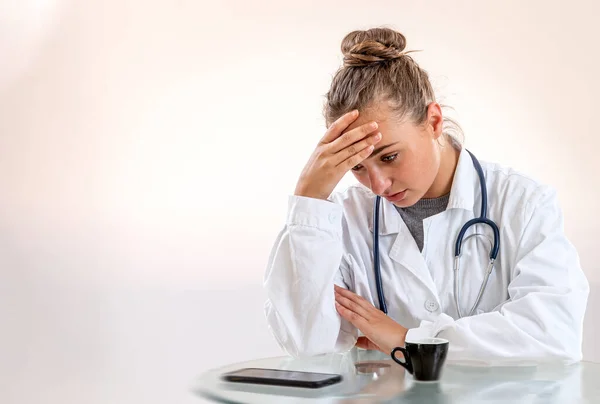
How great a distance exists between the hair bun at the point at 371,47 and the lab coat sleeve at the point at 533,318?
53 centimetres

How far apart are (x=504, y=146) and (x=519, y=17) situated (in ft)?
1.96

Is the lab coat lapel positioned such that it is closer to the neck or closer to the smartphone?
the neck

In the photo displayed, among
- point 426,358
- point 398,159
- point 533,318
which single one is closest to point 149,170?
point 398,159

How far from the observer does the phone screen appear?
1.31m

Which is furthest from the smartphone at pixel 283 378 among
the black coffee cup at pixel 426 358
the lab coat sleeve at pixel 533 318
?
the lab coat sleeve at pixel 533 318

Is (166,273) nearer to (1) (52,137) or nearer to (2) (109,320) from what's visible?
(2) (109,320)

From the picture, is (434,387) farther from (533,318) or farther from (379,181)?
(379,181)

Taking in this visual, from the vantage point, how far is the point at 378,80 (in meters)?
1.78

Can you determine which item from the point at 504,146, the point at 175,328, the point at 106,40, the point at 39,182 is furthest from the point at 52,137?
the point at 504,146

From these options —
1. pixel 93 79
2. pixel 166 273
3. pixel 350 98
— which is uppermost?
pixel 93 79

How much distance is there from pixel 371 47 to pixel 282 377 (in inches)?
34.1

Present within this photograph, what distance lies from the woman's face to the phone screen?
1.76 ft

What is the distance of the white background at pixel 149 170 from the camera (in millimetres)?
3646

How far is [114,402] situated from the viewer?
362 centimetres
